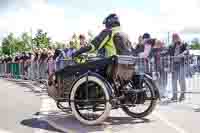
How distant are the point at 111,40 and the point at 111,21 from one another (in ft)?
1.15

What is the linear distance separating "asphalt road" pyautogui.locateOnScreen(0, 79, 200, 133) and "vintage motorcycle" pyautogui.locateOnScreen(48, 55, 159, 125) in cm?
31

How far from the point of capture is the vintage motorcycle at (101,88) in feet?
25.2

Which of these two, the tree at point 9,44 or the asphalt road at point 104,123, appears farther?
the tree at point 9,44

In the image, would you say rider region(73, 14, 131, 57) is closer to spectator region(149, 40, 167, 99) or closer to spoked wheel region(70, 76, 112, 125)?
spoked wheel region(70, 76, 112, 125)

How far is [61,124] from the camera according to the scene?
7.84m

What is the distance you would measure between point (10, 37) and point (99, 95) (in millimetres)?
91714

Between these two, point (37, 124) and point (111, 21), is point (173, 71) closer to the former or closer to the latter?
point (111, 21)

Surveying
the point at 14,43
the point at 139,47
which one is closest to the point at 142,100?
the point at 139,47

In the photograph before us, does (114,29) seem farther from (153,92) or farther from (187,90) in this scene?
(187,90)

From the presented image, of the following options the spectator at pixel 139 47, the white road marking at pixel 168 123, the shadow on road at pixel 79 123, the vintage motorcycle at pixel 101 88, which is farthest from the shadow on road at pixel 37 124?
the spectator at pixel 139 47

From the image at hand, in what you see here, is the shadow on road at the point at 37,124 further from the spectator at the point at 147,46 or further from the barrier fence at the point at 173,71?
the spectator at the point at 147,46

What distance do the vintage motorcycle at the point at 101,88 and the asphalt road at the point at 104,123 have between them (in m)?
0.31

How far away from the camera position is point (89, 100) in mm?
7844

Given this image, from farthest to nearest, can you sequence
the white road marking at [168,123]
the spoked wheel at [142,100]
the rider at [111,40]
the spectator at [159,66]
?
the spectator at [159,66]
the spoked wheel at [142,100]
the rider at [111,40]
the white road marking at [168,123]
